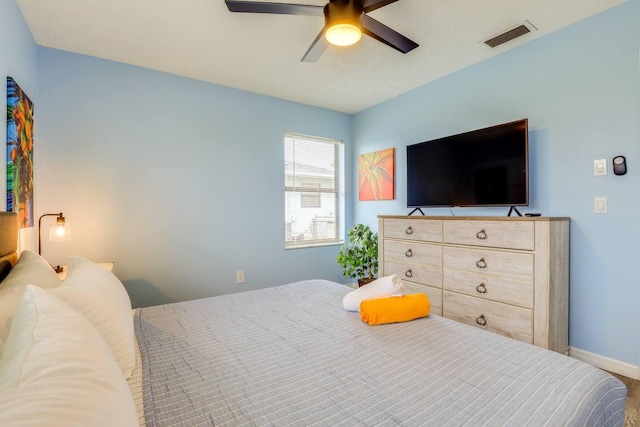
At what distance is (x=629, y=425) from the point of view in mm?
1585

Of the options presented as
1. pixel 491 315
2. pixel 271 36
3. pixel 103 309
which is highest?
pixel 271 36

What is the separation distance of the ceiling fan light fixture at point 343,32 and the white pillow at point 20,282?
1769 millimetres

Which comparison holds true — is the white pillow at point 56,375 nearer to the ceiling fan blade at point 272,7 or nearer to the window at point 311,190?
the ceiling fan blade at point 272,7

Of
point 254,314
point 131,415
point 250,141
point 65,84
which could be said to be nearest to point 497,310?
point 254,314

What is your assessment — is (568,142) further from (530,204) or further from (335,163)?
(335,163)

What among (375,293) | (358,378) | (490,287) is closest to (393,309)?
(375,293)

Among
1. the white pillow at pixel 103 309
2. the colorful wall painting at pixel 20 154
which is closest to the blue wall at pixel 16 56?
the colorful wall painting at pixel 20 154

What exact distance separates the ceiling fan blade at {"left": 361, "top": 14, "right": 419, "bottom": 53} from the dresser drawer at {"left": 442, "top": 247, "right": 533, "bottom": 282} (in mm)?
1555

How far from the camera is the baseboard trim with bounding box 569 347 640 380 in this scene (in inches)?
78.0

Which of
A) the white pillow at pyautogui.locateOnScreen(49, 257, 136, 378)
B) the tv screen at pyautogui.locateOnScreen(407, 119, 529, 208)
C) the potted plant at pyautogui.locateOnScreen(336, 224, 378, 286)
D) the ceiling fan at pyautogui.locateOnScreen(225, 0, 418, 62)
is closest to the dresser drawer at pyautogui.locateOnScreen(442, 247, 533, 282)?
the tv screen at pyautogui.locateOnScreen(407, 119, 529, 208)

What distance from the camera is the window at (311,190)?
12.2 feet

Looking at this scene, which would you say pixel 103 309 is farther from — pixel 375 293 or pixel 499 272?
pixel 499 272

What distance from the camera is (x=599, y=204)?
2.11m

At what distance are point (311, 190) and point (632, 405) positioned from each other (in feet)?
10.5
